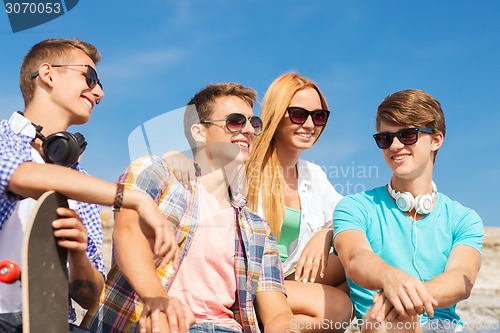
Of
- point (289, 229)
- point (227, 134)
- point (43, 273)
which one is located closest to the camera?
→ point (43, 273)

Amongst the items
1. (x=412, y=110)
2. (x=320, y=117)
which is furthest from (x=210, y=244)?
(x=320, y=117)

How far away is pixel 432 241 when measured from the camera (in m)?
3.80

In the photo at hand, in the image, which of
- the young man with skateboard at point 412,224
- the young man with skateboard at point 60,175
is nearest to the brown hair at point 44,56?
the young man with skateboard at point 60,175

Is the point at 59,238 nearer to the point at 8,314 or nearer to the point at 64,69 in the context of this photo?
the point at 8,314

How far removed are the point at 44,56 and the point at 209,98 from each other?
44.4 inches

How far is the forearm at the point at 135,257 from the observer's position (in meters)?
2.74

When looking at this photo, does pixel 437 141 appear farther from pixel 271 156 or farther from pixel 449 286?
pixel 271 156

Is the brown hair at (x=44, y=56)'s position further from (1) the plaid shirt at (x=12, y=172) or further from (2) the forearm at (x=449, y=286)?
(2) the forearm at (x=449, y=286)

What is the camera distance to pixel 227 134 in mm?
4043

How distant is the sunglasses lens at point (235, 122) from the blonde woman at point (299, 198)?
760 mm

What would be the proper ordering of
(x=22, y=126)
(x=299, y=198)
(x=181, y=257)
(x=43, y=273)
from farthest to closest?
1. (x=299, y=198)
2. (x=181, y=257)
3. (x=22, y=126)
4. (x=43, y=273)

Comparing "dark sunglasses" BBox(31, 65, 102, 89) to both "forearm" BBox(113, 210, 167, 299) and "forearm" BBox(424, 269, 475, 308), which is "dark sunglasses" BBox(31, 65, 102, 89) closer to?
"forearm" BBox(113, 210, 167, 299)

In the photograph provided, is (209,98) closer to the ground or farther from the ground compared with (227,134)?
farther from the ground

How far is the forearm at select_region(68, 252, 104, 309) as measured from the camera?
2.74 m
